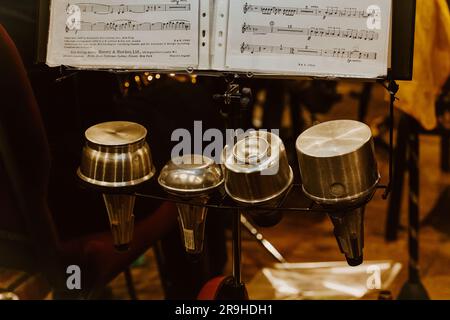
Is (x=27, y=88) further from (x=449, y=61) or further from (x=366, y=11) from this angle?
(x=449, y=61)

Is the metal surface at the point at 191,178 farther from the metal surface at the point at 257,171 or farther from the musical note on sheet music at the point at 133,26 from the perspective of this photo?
the musical note on sheet music at the point at 133,26

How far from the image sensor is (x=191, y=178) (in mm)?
1396

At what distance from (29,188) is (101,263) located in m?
0.26

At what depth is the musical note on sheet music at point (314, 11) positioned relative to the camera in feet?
4.41

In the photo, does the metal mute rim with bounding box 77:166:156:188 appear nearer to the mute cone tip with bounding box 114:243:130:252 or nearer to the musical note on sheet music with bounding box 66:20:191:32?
the mute cone tip with bounding box 114:243:130:252

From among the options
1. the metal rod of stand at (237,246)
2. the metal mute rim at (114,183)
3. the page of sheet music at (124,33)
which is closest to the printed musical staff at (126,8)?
the page of sheet music at (124,33)

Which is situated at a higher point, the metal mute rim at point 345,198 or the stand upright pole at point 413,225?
the metal mute rim at point 345,198

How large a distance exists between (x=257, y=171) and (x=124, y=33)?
45 centimetres

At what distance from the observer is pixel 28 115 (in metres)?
1.50

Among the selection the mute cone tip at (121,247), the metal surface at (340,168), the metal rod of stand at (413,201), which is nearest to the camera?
the metal surface at (340,168)

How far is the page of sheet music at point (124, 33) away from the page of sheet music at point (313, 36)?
0.37 ft

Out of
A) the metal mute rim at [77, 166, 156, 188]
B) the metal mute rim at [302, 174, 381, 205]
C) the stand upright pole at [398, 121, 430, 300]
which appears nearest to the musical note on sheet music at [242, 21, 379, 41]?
the metal mute rim at [302, 174, 381, 205]

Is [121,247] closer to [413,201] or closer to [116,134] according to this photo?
[116,134]
